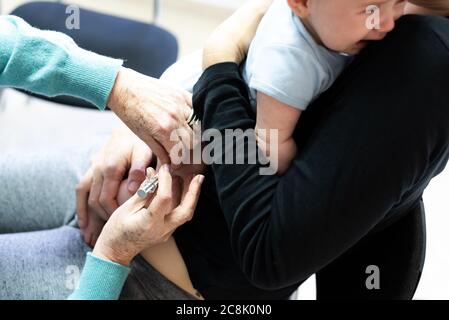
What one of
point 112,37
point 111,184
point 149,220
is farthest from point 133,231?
point 112,37

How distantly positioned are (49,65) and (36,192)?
1.02 feet

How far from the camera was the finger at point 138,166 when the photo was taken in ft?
2.67

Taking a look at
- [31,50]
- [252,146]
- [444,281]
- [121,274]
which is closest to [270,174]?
[252,146]

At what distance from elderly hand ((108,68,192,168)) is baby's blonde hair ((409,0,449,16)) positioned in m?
0.36

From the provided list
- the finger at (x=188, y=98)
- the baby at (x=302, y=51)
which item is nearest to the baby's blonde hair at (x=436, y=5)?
the baby at (x=302, y=51)

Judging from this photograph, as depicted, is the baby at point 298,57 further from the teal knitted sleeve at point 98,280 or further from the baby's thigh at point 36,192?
the baby's thigh at point 36,192

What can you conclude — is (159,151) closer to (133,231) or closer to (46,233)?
(133,231)

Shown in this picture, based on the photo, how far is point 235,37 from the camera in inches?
30.1

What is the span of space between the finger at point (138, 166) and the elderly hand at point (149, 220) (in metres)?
0.06

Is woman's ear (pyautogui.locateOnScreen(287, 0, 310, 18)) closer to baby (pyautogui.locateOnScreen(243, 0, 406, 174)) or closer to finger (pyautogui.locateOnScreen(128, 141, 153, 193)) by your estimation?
baby (pyautogui.locateOnScreen(243, 0, 406, 174))

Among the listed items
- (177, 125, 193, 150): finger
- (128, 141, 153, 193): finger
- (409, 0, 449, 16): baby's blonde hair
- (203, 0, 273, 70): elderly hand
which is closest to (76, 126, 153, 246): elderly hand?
(128, 141, 153, 193): finger

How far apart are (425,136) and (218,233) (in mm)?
352

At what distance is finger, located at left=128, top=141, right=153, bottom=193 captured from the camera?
814mm

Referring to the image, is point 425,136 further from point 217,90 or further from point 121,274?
point 121,274
